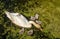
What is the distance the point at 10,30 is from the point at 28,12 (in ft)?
0.63

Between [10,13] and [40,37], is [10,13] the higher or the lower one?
the higher one

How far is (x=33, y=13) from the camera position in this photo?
143 cm

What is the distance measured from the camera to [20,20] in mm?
1383

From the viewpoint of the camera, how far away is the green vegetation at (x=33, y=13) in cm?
133

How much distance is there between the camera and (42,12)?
145cm

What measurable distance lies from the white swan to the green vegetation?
0.02 metres

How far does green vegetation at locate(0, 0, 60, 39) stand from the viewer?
133 centimetres

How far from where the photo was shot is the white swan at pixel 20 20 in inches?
53.9

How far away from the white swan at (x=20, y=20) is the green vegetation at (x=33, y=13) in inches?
1.0

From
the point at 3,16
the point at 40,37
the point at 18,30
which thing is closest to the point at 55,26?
the point at 40,37

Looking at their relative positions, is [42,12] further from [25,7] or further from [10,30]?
[10,30]

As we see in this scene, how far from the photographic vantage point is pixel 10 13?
141 centimetres

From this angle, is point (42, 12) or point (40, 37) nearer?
point (40, 37)

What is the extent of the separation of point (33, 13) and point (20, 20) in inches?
4.5
